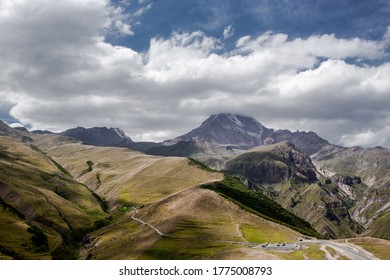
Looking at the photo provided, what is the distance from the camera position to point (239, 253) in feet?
529

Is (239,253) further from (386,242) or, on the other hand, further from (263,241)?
(386,242)

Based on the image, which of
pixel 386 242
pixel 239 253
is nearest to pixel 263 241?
pixel 239 253
